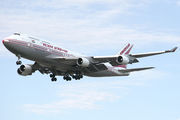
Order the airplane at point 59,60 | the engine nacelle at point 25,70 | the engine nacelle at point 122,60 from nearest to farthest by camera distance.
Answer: the airplane at point 59,60 → the engine nacelle at point 122,60 → the engine nacelle at point 25,70

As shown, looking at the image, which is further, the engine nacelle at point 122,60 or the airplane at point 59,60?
the engine nacelle at point 122,60

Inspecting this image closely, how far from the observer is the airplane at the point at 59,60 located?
47125mm

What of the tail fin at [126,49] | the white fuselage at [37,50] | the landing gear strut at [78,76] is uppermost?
the tail fin at [126,49]

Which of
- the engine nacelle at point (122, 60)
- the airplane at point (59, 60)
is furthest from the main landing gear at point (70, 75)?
the engine nacelle at point (122, 60)

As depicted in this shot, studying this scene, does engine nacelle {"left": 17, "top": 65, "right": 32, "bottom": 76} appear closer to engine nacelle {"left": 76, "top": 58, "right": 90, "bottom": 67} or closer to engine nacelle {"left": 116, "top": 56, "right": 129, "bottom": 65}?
engine nacelle {"left": 76, "top": 58, "right": 90, "bottom": 67}

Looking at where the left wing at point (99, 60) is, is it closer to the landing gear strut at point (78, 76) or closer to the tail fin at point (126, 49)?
the landing gear strut at point (78, 76)

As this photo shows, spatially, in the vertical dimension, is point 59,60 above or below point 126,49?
below

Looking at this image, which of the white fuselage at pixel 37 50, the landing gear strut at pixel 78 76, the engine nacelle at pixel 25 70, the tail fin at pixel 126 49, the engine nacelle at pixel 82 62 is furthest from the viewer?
the tail fin at pixel 126 49

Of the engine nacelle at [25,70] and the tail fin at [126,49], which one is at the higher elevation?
the tail fin at [126,49]

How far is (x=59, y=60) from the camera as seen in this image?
5094 cm

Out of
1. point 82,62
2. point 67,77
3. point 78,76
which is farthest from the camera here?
point 67,77

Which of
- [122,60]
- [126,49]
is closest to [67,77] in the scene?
[122,60]

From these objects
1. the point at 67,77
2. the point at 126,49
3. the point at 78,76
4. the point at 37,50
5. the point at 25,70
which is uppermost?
the point at 126,49

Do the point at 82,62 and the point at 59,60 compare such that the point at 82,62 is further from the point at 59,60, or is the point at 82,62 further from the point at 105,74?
the point at 105,74
